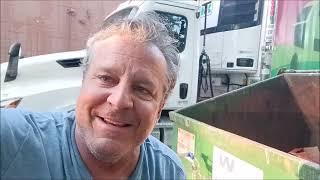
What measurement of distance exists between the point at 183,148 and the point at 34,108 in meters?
1.95

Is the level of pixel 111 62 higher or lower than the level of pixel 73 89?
higher

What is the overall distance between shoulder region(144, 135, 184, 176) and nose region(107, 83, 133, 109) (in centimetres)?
35

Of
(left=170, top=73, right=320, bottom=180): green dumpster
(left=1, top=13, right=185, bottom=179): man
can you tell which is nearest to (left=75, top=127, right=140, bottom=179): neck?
(left=1, top=13, right=185, bottom=179): man

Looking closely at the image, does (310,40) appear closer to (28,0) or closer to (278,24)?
(278,24)

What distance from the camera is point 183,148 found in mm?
3199

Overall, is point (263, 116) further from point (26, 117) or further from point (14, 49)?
point (26, 117)

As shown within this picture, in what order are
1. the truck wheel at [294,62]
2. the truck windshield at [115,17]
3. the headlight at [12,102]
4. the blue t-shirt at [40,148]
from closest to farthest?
the blue t-shirt at [40,148] < the truck windshield at [115,17] < the headlight at [12,102] < the truck wheel at [294,62]

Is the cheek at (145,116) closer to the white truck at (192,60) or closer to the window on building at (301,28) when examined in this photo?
the white truck at (192,60)

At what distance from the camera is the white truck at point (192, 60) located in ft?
15.3

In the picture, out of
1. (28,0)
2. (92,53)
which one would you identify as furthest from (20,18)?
(92,53)

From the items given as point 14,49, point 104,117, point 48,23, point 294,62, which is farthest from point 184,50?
point 48,23

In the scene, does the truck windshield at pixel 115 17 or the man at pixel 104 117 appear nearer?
the man at pixel 104 117

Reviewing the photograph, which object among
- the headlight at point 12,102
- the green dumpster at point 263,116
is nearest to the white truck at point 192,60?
the headlight at point 12,102

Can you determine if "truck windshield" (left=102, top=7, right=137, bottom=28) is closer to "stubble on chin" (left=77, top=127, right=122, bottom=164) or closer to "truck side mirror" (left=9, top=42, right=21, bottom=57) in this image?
"stubble on chin" (left=77, top=127, right=122, bottom=164)
